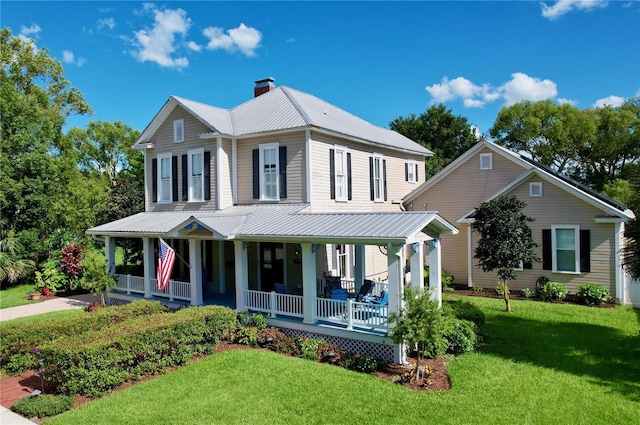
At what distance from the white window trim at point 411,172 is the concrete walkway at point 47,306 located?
56.5 feet

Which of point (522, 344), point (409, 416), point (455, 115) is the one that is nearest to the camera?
point (409, 416)

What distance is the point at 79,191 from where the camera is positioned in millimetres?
24672

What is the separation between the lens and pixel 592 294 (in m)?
16.0

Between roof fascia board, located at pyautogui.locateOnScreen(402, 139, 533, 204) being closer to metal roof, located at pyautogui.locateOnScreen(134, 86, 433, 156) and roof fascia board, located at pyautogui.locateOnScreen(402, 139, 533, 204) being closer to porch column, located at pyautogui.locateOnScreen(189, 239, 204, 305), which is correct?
metal roof, located at pyautogui.locateOnScreen(134, 86, 433, 156)

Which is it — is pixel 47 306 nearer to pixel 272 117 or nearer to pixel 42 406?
pixel 42 406

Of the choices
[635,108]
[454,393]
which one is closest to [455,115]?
[635,108]

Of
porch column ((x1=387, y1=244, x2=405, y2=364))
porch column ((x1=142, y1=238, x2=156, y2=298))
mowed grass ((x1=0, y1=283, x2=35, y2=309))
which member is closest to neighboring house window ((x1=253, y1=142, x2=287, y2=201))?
porch column ((x1=142, y1=238, x2=156, y2=298))

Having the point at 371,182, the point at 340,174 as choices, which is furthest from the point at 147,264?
the point at 371,182

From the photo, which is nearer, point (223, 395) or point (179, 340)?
point (223, 395)

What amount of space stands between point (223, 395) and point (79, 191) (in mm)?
20767

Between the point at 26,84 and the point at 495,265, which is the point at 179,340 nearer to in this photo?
the point at 495,265

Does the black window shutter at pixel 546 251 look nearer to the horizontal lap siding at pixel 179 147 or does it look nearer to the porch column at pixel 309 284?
the porch column at pixel 309 284

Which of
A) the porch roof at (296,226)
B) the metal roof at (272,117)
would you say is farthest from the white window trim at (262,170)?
the metal roof at (272,117)

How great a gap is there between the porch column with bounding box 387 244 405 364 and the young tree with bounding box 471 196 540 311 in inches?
243
